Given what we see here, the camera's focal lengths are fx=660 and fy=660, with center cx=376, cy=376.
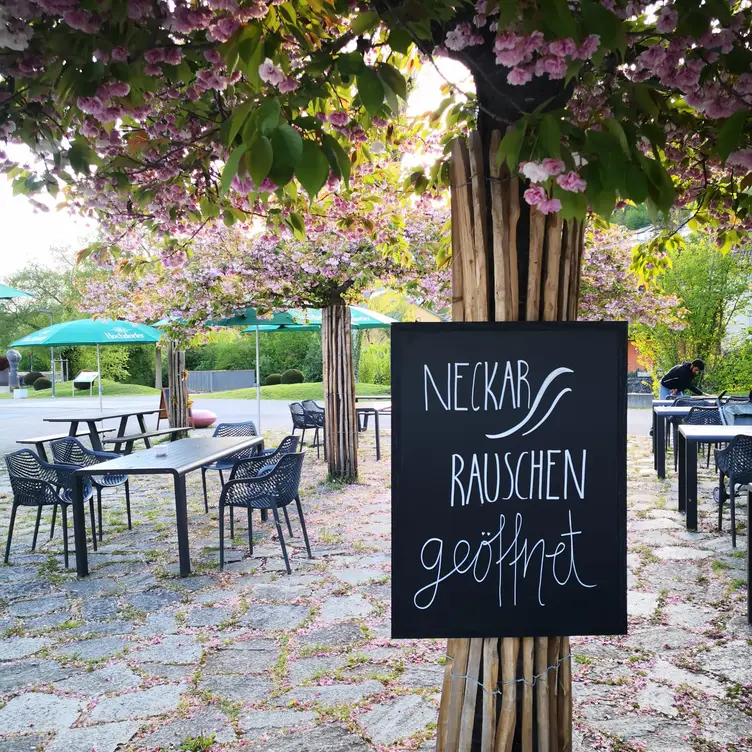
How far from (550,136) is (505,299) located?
566mm

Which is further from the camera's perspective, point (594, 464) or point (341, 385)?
point (341, 385)

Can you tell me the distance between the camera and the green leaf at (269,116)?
139 centimetres

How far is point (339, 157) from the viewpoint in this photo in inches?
65.0

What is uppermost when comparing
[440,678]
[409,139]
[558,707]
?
[409,139]

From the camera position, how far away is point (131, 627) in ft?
12.9

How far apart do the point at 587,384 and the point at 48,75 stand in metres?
1.86

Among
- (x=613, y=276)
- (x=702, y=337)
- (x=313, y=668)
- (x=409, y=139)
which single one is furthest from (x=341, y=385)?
(x=702, y=337)

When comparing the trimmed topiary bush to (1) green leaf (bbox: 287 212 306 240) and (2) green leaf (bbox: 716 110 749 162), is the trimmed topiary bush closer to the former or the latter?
(1) green leaf (bbox: 287 212 306 240)

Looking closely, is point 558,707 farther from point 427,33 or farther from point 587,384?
point 427,33

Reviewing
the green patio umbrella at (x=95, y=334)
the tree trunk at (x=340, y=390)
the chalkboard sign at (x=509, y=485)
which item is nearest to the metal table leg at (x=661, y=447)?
the tree trunk at (x=340, y=390)

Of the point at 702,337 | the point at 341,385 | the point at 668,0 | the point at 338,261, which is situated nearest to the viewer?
the point at 668,0

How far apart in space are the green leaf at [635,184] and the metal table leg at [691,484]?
15.9 feet

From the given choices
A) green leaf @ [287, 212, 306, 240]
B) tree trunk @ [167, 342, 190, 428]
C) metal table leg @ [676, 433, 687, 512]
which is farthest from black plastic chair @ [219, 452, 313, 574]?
tree trunk @ [167, 342, 190, 428]

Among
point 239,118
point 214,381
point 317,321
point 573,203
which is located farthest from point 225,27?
point 214,381
